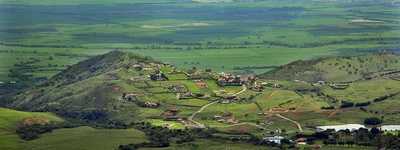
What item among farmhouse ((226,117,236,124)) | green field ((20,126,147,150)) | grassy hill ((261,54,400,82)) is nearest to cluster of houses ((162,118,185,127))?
green field ((20,126,147,150))

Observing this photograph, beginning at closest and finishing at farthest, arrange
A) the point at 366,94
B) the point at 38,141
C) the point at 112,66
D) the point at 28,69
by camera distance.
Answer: the point at 38,141, the point at 366,94, the point at 112,66, the point at 28,69

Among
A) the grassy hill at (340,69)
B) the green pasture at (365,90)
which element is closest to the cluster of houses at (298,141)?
the green pasture at (365,90)

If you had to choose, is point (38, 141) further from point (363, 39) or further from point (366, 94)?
point (363, 39)

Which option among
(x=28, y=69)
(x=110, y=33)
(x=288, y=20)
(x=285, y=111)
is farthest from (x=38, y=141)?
(x=288, y=20)

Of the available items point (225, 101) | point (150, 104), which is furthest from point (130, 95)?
point (225, 101)

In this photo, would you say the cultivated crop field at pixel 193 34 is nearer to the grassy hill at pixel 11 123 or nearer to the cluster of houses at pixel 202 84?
the cluster of houses at pixel 202 84
